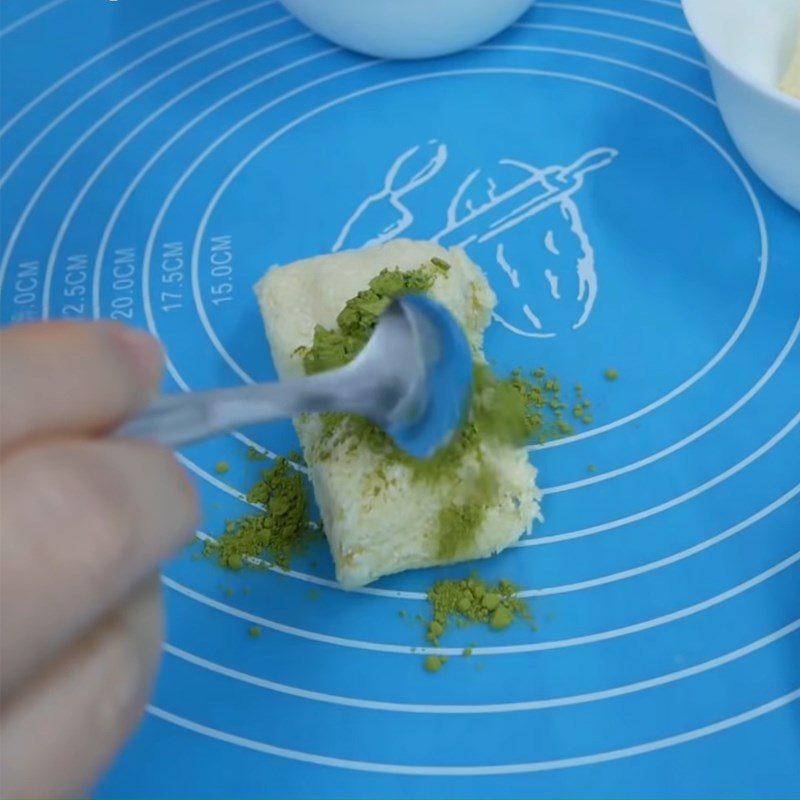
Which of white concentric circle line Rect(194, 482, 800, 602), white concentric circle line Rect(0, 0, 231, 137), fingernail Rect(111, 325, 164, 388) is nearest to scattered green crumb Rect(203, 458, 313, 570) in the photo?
white concentric circle line Rect(194, 482, 800, 602)

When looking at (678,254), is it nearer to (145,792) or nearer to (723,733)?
(723,733)

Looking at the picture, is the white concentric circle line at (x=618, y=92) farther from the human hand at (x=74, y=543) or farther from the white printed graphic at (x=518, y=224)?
the human hand at (x=74, y=543)

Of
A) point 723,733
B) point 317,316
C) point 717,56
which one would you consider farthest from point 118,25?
point 723,733

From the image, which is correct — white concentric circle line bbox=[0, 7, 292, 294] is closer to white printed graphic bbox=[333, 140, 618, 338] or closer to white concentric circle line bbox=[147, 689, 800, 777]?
white printed graphic bbox=[333, 140, 618, 338]

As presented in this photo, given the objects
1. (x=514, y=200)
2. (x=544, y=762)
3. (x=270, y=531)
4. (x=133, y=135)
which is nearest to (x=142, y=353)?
(x=270, y=531)

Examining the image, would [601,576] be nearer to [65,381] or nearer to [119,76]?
[65,381]

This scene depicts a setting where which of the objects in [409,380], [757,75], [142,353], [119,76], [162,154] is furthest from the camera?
[119,76]
